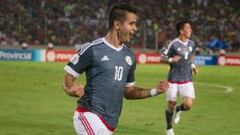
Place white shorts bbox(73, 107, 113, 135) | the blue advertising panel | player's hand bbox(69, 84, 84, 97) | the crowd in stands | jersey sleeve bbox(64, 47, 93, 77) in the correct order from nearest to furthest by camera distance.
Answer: player's hand bbox(69, 84, 84, 97) → jersey sleeve bbox(64, 47, 93, 77) → white shorts bbox(73, 107, 113, 135) → the blue advertising panel → the crowd in stands

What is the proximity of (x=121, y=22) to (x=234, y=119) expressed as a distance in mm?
11173

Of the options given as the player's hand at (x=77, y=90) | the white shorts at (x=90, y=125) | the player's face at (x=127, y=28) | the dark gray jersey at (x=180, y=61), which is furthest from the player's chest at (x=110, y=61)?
the dark gray jersey at (x=180, y=61)

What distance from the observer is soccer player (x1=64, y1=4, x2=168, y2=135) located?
7145 mm

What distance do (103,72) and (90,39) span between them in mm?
36505

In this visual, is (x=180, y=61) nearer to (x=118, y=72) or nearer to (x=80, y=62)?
(x=118, y=72)

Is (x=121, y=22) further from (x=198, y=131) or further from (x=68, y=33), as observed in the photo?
(x=68, y=33)

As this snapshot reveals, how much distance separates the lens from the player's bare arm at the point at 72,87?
7.09 m

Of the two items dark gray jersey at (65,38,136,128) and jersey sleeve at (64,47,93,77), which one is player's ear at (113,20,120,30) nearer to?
dark gray jersey at (65,38,136,128)

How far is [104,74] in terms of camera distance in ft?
23.8

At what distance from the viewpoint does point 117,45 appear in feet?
23.9

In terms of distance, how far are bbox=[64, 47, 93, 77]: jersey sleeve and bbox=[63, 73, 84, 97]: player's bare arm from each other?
2.6 inches

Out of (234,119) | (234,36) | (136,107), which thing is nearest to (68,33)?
(234,36)

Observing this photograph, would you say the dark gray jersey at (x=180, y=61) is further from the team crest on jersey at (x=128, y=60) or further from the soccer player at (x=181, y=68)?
the team crest on jersey at (x=128, y=60)

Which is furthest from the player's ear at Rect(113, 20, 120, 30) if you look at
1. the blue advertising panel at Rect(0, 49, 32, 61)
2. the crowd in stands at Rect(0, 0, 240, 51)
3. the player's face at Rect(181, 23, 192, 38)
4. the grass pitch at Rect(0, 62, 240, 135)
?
the crowd in stands at Rect(0, 0, 240, 51)
